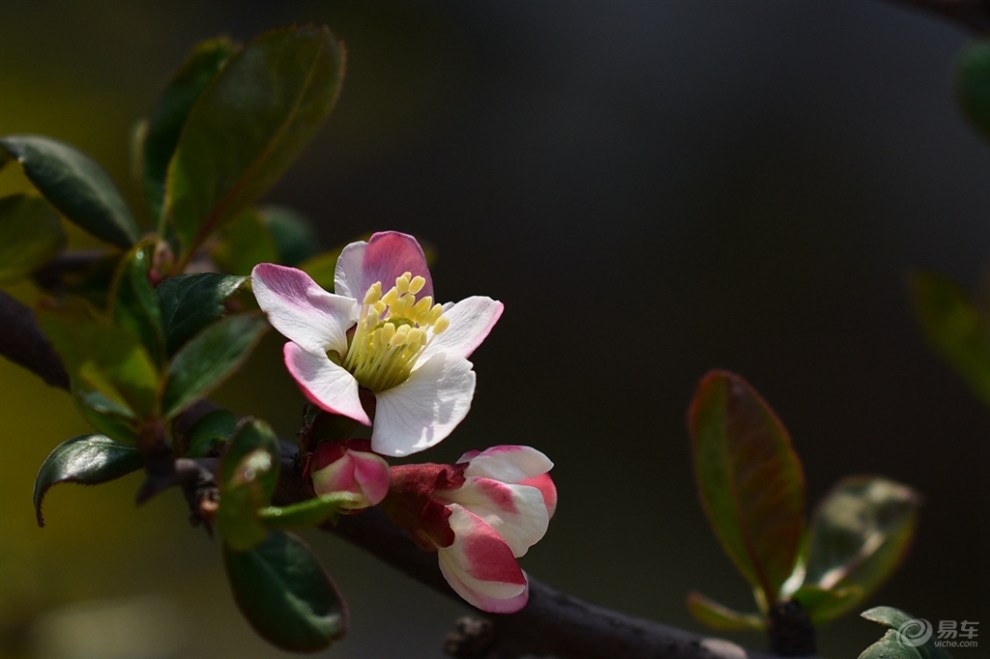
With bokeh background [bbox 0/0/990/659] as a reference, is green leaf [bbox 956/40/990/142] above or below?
above

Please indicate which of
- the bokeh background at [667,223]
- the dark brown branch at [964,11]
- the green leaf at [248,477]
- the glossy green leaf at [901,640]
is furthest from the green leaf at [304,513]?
the bokeh background at [667,223]

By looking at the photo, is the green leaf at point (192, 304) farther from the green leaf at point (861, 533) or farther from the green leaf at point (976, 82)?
the green leaf at point (976, 82)

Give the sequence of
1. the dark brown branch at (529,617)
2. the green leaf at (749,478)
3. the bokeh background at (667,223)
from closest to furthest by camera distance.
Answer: the dark brown branch at (529,617), the green leaf at (749,478), the bokeh background at (667,223)

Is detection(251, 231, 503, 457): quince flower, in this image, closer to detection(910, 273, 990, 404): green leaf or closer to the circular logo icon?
the circular logo icon

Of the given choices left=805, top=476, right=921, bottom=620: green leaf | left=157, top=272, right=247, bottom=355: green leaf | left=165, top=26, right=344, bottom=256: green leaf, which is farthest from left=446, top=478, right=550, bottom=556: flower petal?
left=805, top=476, right=921, bottom=620: green leaf

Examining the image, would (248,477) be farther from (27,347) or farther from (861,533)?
(861,533)

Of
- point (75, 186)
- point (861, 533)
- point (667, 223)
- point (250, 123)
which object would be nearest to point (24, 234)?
point (75, 186)

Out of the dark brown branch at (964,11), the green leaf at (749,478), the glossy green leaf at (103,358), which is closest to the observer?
the glossy green leaf at (103,358)
